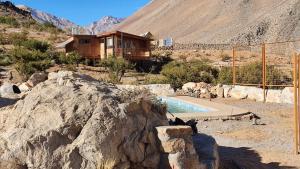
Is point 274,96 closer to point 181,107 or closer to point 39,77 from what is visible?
point 181,107

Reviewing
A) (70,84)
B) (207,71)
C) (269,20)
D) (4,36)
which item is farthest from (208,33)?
(70,84)

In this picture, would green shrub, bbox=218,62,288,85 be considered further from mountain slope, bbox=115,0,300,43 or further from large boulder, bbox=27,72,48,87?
mountain slope, bbox=115,0,300,43

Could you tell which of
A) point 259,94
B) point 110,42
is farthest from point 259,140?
point 110,42

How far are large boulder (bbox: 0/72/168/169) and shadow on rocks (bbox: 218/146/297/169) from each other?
2.05 metres

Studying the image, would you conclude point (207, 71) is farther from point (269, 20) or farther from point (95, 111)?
point (269, 20)

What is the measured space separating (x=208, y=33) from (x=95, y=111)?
8491 centimetres

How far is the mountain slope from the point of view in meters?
73.9

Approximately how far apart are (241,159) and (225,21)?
8774 cm

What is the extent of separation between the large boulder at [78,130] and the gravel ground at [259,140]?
7.48ft

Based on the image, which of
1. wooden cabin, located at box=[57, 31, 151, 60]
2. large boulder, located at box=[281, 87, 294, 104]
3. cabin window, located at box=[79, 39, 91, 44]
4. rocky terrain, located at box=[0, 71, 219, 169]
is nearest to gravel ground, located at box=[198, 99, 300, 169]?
large boulder, located at box=[281, 87, 294, 104]

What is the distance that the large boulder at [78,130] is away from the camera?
15.8ft

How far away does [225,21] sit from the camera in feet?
305

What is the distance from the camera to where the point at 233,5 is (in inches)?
3957

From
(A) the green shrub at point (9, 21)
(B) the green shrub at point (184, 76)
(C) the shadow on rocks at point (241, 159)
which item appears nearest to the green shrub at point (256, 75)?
(B) the green shrub at point (184, 76)
